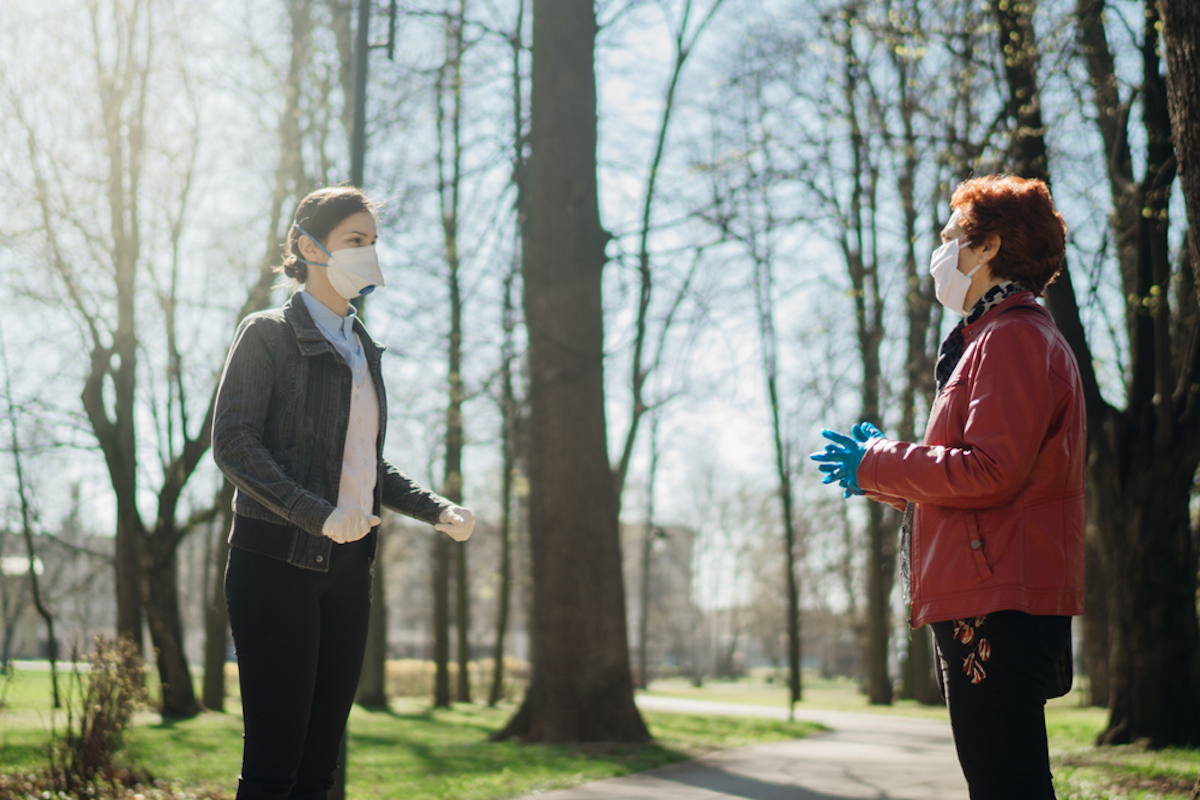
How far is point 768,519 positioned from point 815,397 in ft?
76.6

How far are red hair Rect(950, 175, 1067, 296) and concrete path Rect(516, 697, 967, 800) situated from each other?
13.4 ft

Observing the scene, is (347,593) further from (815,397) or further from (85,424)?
(815,397)

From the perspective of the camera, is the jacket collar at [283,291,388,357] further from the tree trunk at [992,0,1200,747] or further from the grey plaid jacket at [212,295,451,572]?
the tree trunk at [992,0,1200,747]

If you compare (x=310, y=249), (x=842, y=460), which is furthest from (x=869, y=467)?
(x=310, y=249)

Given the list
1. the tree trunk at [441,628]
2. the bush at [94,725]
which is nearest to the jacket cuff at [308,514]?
the bush at [94,725]

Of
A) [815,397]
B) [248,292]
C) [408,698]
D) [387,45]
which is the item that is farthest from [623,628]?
[408,698]

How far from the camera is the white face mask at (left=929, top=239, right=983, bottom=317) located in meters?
2.59

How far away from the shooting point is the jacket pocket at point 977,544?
88.4 inches

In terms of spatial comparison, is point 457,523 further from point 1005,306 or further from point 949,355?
point 1005,306

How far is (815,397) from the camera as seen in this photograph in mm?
20766

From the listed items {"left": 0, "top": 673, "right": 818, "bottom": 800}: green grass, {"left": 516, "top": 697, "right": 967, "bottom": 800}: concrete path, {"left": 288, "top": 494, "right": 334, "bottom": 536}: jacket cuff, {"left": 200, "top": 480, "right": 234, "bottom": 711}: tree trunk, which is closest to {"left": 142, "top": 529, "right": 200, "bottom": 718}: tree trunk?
{"left": 200, "top": 480, "right": 234, "bottom": 711}: tree trunk

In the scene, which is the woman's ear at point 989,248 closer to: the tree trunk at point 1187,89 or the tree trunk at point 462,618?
the tree trunk at point 1187,89

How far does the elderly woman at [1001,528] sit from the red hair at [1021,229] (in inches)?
2.7

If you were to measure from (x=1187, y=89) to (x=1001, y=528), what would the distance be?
311cm
